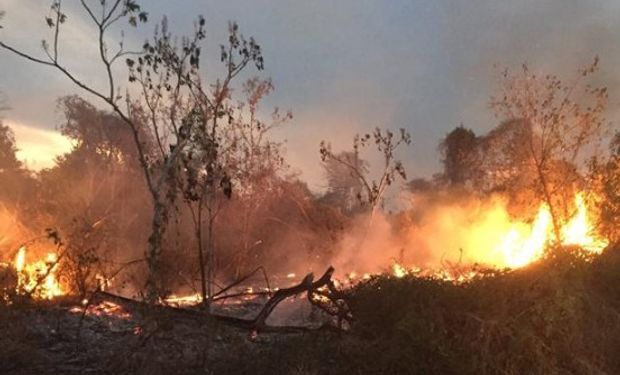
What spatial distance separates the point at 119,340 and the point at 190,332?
4.01 feet

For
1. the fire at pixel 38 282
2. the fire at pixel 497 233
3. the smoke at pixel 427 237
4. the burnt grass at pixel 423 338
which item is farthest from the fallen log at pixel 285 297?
the smoke at pixel 427 237

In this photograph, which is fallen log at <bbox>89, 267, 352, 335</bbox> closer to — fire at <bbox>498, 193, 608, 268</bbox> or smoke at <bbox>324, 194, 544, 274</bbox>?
fire at <bbox>498, 193, 608, 268</bbox>

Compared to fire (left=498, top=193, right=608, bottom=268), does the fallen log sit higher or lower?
lower

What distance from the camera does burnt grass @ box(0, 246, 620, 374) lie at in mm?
6480

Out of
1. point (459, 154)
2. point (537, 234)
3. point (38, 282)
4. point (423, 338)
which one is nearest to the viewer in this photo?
point (423, 338)

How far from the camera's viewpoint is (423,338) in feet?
21.3

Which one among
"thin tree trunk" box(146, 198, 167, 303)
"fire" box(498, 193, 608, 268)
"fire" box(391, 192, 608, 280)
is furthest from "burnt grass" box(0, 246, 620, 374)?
"fire" box(498, 193, 608, 268)

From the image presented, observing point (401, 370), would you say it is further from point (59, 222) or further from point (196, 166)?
point (59, 222)

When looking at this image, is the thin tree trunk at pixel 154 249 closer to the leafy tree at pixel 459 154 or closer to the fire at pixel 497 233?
the fire at pixel 497 233

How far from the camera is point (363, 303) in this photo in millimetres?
7785

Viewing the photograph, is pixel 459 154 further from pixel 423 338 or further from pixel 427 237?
pixel 423 338

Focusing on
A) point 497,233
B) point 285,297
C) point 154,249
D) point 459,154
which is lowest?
point 285,297

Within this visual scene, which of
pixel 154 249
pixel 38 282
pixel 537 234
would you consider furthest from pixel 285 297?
pixel 537 234

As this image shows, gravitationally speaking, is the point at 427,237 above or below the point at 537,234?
above
